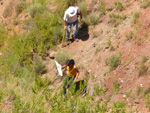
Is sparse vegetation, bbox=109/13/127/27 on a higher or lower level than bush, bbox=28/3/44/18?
lower

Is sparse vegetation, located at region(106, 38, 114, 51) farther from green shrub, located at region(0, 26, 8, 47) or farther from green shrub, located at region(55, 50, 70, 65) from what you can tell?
green shrub, located at region(0, 26, 8, 47)

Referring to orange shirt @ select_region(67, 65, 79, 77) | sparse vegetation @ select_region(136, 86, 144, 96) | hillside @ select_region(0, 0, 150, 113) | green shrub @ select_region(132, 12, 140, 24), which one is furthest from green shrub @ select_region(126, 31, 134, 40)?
orange shirt @ select_region(67, 65, 79, 77)

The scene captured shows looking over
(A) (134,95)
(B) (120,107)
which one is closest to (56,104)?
(B) (120,107)

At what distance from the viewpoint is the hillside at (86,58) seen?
4270 mm

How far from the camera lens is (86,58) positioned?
712 cm

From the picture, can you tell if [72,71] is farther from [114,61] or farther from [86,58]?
[86,58]

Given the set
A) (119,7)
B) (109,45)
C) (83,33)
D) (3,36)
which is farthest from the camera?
(3,36)

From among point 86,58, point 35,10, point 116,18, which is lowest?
point 86,58

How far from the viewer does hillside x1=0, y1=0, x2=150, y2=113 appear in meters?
4.27

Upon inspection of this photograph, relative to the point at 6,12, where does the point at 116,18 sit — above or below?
below

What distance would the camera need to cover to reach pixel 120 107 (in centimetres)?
368

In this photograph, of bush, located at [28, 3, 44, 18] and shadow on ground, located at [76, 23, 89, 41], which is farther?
bush, located at [28, 3, 44, 18]

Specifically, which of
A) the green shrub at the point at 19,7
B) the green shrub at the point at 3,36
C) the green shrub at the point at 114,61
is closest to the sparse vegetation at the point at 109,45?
the green shrub at the point at 114,61

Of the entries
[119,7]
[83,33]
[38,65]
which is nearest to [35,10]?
[83,33]
